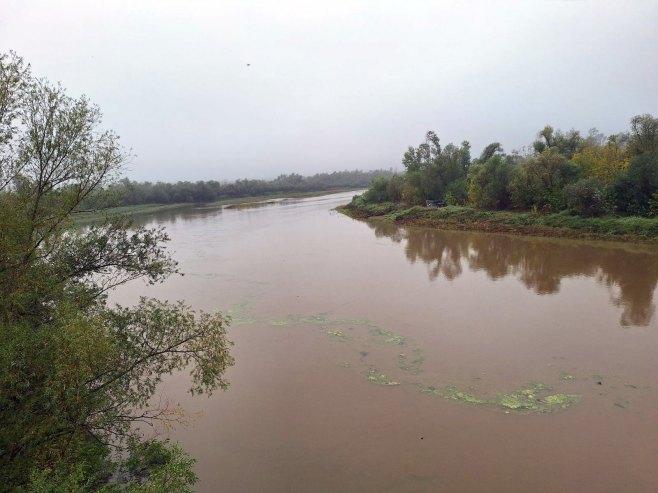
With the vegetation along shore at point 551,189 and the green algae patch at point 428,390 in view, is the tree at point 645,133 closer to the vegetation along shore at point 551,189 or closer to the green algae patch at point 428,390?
the vegetation along shore at point 551,189

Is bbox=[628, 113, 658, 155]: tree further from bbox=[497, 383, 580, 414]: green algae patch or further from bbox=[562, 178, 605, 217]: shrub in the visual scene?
bbox=[497, 383, 580, 414]: green algae patch

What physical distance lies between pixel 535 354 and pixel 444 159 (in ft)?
93.6

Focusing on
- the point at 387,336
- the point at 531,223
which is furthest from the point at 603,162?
the point at 387,336

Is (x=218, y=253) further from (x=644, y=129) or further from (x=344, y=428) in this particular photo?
(x=644, y=129)

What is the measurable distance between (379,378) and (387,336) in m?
2.00

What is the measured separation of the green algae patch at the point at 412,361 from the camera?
8305 millimetres

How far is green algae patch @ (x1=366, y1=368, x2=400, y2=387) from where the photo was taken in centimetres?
787

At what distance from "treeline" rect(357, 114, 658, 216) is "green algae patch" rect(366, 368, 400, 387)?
1803cm

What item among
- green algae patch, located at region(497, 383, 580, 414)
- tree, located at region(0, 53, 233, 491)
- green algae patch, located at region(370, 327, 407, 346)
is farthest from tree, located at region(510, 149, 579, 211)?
tree, located at region(0, 53, 233, 491)

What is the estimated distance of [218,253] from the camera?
22.1 m

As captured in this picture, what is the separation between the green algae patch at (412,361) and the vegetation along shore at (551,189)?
1516 cm

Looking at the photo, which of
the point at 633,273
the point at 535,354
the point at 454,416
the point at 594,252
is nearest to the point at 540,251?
the point at 594,252

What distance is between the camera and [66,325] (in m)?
4.16

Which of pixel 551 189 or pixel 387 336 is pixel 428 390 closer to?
pixel 387 336
